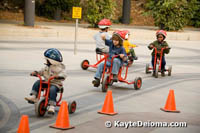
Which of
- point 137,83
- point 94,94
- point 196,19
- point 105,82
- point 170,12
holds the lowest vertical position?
point 94,94

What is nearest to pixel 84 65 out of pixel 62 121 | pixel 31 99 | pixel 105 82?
pixel 105 82

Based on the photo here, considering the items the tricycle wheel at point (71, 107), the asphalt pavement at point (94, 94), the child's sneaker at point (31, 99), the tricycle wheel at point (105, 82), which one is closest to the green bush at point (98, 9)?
the asphalt pavement at point (94, 94)

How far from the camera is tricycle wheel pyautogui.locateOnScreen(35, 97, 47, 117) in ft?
23.7

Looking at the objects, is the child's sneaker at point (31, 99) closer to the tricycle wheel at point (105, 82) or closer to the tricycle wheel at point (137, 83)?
the tricycle wheel at point (105, 82)

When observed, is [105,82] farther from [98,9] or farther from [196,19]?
[196,19]

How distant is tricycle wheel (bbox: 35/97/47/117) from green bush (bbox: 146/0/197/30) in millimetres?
23123

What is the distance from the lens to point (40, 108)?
288 inches

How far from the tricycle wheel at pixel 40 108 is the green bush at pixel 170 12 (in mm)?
23123

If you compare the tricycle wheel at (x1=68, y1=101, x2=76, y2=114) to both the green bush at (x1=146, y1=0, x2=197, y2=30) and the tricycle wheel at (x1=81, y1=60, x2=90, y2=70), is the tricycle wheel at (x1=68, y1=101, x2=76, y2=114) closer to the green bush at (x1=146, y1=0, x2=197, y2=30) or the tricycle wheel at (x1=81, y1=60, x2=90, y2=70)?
the tricycle wheel at (x1=81, y1=60, x2=90, y2=70)

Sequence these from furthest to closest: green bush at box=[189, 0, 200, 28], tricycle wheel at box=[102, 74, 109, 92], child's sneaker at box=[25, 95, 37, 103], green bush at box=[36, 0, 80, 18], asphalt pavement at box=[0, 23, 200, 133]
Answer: green bush at box=[189, 0, 200, 28], green bush at box=[36, 0, 80, 18], tricycle wheel at box=[102, 74, 109, 92], child's sneaker at box=[25, 95, 37, 103], asphalt pavement at box=[0, 23, 200, 133]

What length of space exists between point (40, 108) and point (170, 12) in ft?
79.2

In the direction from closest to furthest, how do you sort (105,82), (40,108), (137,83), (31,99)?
(40,108)
(31,99)
(105,82)
(137,83)

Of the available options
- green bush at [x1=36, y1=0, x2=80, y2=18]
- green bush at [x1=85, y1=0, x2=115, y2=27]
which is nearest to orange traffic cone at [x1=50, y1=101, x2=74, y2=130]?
green bush at [x1=85, y1=0, x2=115, y2=27]

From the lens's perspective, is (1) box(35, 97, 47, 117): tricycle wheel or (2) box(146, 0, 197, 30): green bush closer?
(1) box(35, 97, 47, 117): tricycle wheel
